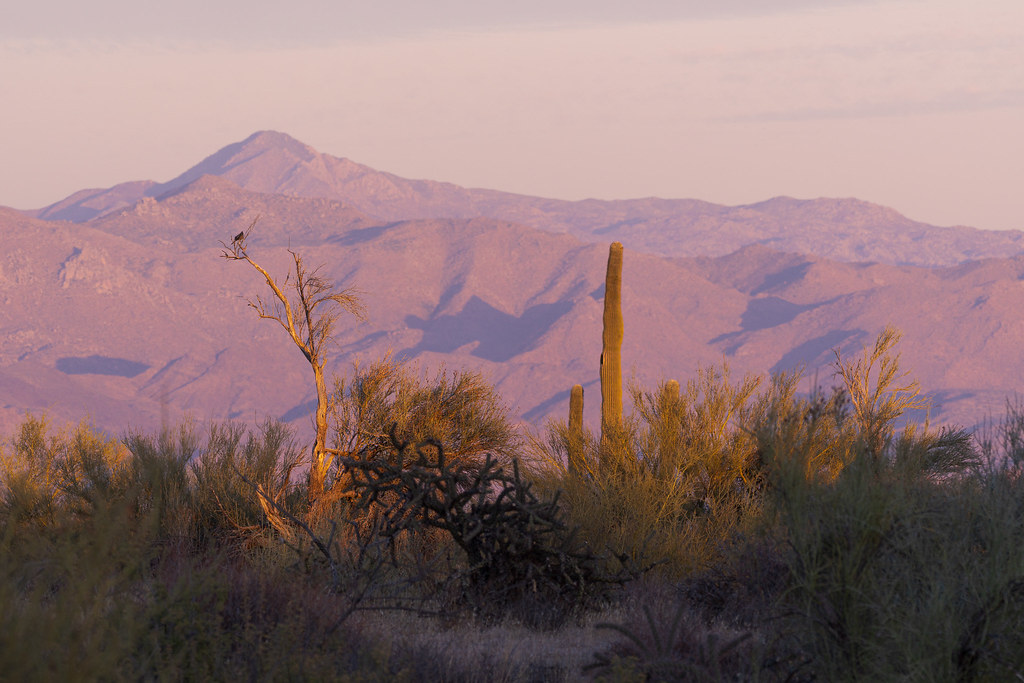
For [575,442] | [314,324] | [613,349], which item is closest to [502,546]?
[314,324]

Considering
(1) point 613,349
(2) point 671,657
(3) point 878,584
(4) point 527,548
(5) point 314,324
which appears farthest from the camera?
(1) point 613,349

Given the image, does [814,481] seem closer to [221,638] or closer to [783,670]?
[783,670]

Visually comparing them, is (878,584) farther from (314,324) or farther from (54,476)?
(54,476)

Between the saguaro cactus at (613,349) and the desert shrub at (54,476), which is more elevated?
the saguaro cactus at (613,349)

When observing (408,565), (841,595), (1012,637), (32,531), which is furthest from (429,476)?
(32,531)

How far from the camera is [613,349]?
738 inches

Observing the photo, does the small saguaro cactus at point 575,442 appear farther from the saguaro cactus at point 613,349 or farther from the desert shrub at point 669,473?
the saguaro cactus at point 613,349

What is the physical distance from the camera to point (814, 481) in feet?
21.4

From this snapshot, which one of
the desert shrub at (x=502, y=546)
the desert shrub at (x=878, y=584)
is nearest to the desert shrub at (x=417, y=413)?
the desert shrub at (x=502, y=546)

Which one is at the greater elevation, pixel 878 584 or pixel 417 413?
pixel 417 413

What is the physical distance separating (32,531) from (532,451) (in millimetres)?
7506

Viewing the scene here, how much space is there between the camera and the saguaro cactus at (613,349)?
58.7 feet

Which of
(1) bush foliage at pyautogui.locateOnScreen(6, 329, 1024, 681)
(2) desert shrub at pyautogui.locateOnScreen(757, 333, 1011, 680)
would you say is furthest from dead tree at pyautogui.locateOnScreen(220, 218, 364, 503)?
(2) desert shrub at pyautogui.locateOnScreen(757, 333, 1011, 680)

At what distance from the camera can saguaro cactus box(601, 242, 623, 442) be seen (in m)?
17.9
